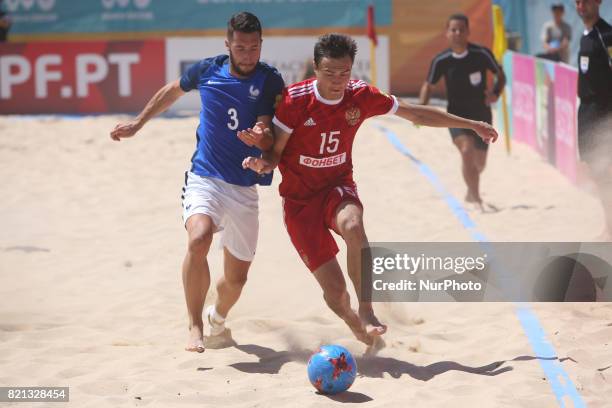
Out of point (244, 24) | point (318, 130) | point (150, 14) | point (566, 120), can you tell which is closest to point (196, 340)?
point (318, 130)

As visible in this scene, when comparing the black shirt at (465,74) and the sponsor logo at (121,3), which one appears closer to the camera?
the black shirt at (465,74)

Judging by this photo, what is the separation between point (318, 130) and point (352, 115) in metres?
0.23

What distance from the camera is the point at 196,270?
19.4 ft

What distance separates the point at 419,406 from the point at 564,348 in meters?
1.29

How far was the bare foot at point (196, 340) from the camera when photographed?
233 inches

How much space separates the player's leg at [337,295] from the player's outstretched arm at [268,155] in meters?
0.67

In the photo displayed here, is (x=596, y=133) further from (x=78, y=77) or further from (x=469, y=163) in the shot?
(x=78, y=77)

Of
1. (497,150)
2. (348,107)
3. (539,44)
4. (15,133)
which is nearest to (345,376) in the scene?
(348,107)

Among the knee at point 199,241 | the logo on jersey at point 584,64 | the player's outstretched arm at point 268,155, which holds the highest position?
the logo on jersey at point 584,64

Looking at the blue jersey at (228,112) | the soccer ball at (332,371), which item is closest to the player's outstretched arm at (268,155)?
the blue jersey at (228,112)

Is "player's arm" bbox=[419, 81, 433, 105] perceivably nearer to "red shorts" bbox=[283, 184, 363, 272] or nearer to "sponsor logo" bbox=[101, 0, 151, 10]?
"red shorts" bbox=[283, 184, 363, 272]

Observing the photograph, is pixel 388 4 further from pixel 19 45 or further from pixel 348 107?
pixel 348 107

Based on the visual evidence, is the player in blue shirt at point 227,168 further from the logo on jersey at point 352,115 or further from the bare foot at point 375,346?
the bare foot at point 375,346

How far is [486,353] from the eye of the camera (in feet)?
19.3
